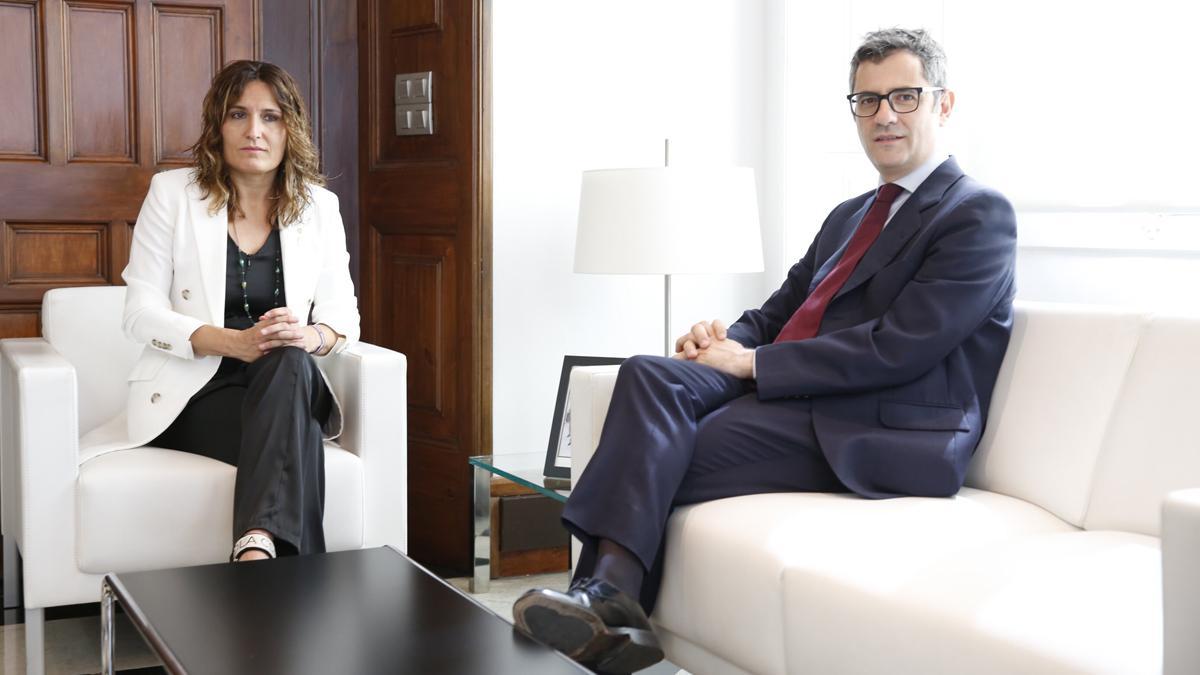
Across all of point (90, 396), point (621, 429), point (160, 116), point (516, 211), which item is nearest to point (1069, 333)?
point (621, 429)

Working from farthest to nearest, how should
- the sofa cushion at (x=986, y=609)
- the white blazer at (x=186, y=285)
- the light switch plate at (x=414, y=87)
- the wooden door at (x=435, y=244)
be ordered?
the light switch plate at (x=414, y=87), the wooden door at (x=435, y=244), the white blazer at (x=186, y=285), the sofa cushion at (x=986, y=609)

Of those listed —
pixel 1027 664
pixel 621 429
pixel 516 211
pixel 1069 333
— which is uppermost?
pixel 516 211

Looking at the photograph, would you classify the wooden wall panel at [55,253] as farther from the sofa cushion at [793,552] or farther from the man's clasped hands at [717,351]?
the sofa cushion at [793,552]

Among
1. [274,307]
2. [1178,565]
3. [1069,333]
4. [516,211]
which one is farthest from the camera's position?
[516,211]

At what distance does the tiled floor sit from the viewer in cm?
269

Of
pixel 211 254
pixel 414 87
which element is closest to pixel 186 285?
pixel 211 254

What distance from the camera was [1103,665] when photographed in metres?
1.41

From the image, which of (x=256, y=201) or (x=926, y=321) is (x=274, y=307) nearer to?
(x=256, y=201)

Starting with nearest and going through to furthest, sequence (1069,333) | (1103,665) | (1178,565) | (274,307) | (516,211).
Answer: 1. (1178,565)
2. (1103,665)
3. (1069,333)
4. (274,307)
5. (516,211)

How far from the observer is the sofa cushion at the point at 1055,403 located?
2.14 meters

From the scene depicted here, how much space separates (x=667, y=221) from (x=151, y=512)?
4.51ft

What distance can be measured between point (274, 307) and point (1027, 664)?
2.00 metres

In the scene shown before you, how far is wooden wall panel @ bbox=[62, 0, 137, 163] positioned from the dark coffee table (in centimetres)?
190

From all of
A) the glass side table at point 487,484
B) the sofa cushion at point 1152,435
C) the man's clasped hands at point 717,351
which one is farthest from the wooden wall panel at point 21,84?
the sofa cushion at point 1152,435
